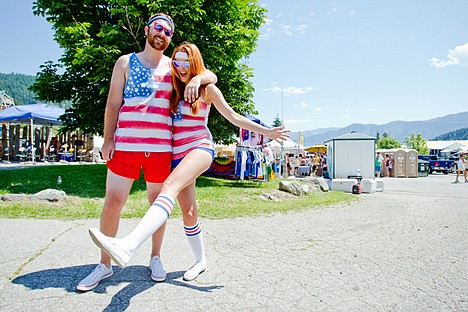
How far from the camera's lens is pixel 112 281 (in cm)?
244

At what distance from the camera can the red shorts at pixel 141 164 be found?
2.36 metres

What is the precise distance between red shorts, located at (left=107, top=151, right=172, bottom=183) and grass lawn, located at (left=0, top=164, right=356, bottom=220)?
2.96 m

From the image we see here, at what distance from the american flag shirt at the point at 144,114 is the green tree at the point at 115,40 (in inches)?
246

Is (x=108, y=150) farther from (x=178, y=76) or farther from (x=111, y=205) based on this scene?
(x=178, y=76)

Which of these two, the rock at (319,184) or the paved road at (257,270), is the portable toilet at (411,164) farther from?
the paved road at (257,270)

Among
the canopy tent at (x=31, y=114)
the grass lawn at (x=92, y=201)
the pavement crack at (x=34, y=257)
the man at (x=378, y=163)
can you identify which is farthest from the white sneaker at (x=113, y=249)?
the man at (x=378, y=163)

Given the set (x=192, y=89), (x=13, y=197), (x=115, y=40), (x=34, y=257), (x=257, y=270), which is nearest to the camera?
(x=192, y=89)

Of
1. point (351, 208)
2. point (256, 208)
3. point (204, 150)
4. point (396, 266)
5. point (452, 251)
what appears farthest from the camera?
point (351, 208)

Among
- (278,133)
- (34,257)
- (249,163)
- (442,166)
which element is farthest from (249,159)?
(442,166)

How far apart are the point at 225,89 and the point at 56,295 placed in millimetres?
9198

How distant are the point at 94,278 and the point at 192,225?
818 mm

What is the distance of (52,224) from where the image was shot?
14.1ft

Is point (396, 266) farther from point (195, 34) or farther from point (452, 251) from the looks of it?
point (195, 34)

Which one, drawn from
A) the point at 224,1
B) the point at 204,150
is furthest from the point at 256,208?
the point at 224,1
